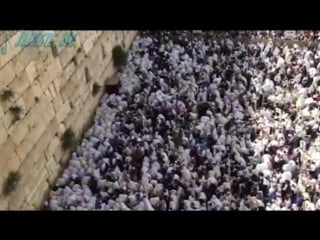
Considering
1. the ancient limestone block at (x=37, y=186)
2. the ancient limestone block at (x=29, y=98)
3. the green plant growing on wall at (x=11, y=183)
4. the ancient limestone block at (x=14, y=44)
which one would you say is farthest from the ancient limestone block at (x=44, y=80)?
the green plant growing on wall at (x=11, y=183)

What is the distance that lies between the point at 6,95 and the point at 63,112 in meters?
1.44

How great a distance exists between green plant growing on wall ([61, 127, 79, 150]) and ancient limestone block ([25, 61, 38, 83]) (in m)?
0.95

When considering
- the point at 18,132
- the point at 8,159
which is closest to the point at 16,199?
the point at 8,159

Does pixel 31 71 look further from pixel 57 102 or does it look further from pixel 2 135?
pixel 2 135

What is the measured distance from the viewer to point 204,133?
24.0 feet

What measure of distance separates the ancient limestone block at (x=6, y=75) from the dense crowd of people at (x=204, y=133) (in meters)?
1.33

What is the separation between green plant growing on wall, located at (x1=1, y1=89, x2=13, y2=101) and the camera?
19.4 feet
